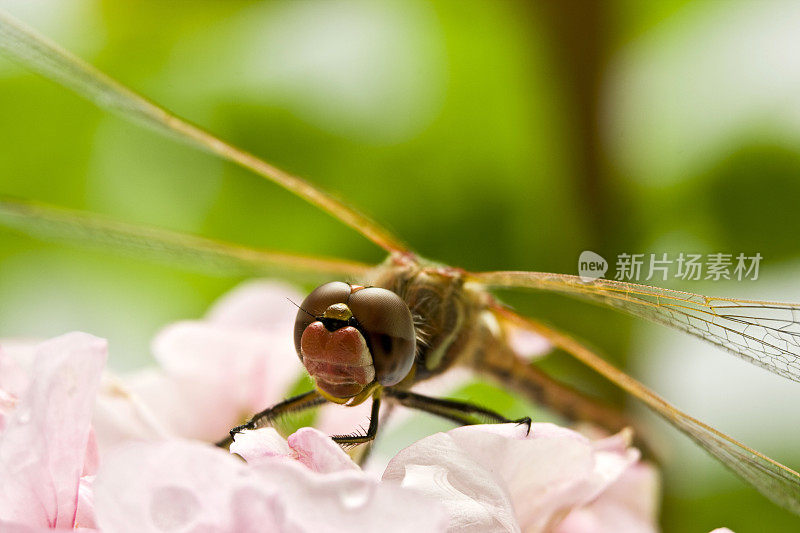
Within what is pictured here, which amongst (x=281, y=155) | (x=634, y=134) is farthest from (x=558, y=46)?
(x=281, y=155)

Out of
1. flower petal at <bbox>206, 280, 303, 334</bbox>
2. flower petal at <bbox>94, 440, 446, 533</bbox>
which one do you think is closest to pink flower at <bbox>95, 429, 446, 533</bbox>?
flower petal at <bbox>94, 440, 446, 533</bbox>

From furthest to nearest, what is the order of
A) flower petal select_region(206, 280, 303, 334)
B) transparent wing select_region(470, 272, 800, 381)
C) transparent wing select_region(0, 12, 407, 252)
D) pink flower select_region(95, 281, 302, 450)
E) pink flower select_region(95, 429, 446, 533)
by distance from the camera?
flower petal select_region(206, 280, 303, 334), pink flower select_region(95, 281, 302, 450), transparent wing select_region(0, 12, 407, 252), transparent wing select_region(470, 272, 800, 381), pink flower select_region(95, 429, 446, 533)

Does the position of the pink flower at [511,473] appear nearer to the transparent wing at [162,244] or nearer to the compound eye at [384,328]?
the compound eye at [384,328]

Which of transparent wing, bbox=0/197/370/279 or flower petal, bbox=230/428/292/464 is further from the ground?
transparent wing, bbox=0/197/370/279

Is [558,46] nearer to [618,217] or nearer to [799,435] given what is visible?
[618,217]

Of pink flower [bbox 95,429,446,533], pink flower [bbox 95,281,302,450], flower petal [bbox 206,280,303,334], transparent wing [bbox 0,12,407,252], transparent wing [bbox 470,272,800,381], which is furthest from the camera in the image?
flower petal [bbox 206,280,303,334]

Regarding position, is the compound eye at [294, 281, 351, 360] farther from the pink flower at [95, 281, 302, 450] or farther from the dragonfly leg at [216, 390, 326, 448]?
the pink flower at [95, 281, 302, 450]
